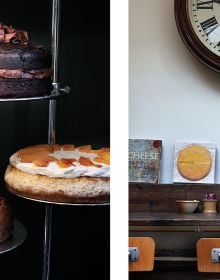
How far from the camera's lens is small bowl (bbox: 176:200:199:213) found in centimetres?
141

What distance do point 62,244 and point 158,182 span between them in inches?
11.4

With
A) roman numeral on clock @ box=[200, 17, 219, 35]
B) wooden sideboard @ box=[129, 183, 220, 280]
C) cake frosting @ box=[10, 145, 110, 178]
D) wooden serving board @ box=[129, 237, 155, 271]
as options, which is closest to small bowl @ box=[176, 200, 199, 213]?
wooden sideboard @ box=[129, 183, 220, 280]

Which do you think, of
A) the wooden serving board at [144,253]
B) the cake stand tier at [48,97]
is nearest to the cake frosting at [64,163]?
the cake stand tier at [48,97]

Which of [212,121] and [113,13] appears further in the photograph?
[212,121]

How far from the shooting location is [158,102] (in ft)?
4.77

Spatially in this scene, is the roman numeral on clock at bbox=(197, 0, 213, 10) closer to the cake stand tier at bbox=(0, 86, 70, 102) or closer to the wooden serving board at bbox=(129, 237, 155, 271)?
the cake stand tier at bbox=(0, 86, 70, 102)

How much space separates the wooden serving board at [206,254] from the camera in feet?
4.60

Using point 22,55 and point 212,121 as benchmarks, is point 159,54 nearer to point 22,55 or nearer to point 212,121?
point 212,121

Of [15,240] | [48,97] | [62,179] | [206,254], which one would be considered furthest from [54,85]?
[206,254]

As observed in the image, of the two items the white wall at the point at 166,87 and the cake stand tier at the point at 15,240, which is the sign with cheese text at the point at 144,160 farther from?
the cake stand tier at the point at 15,240

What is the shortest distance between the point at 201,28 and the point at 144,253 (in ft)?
1.90

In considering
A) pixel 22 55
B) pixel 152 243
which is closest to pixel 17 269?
pixel 152 243

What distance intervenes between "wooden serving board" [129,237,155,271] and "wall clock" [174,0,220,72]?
46cm

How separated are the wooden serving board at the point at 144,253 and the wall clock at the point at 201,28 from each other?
46 cm
